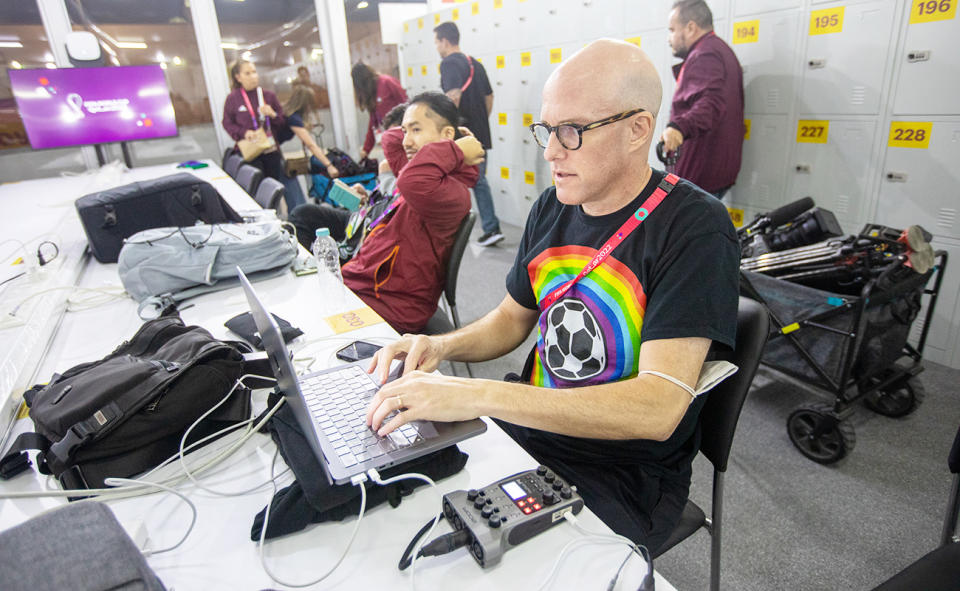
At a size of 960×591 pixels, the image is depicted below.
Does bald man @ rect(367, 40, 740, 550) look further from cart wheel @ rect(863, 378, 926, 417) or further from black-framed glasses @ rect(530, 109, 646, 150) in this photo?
cart wheel @ rect(863, 378, 926, 417)

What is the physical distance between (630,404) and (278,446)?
2.03 ft

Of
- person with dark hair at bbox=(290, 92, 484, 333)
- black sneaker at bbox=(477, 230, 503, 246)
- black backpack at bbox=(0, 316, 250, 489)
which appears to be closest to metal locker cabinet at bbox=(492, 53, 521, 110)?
black sneaker at bbox=(477, 230, 503, 246)

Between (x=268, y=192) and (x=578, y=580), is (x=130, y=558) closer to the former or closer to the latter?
(x=578, y=580)

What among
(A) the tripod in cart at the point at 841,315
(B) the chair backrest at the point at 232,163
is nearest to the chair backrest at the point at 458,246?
(A) the tripod in cart at the point at 841,315

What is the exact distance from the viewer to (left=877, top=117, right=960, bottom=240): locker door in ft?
7.34

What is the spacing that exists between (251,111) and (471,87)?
1.94m

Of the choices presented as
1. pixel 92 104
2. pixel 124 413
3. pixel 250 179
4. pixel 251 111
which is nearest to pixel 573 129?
pixel 124 413

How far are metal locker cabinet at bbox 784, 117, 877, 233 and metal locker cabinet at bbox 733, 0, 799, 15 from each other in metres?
0.56

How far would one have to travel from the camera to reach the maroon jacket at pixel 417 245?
6.21 ft

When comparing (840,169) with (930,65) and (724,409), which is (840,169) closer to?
(930,65)

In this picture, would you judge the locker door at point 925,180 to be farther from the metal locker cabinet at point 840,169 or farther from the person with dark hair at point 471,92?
the person with dark hair at point 471,92

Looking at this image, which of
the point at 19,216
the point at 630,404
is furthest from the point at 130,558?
the point at 19,216

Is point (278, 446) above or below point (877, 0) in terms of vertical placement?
below

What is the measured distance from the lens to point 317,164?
5004 millimetres
